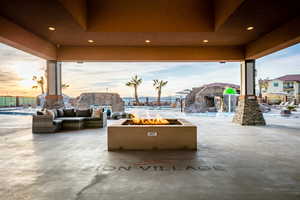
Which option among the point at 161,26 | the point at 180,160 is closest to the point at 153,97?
the point at 161,26

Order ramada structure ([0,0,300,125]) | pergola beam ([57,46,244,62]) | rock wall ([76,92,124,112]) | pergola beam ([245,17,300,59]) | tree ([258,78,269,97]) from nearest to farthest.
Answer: ramada structure ([0,0,300,125]) → pergola beam ([245,17,300,59]) → pergola beam ([57,46,244,62]) → rock wall ([76,92,124,112]) → tree ([258,78,269,97])

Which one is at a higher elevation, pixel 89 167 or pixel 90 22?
pixel 90 22

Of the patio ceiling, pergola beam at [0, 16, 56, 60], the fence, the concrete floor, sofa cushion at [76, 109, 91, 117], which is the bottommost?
the concrete floor

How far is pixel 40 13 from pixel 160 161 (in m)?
4.74

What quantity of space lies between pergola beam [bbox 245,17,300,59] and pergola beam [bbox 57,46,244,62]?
1075 millimetres

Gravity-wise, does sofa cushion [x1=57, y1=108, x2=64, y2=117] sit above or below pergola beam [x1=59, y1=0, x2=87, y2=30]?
below

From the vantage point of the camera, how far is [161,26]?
5789 millimetres

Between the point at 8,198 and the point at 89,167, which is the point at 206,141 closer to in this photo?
the point at 89,167

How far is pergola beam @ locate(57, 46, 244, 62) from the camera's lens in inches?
317

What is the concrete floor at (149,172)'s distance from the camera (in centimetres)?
243

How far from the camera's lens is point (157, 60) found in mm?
8133

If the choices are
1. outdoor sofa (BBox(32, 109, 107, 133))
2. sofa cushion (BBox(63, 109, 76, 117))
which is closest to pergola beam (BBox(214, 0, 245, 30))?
outdoor sofa (BBox(32, 109, 107, 133))

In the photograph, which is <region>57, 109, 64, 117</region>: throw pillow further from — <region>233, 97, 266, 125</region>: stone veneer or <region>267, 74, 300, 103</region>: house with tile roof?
<region>267, 74, 300, 103</region>: house with tile roof

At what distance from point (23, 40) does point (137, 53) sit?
13.6 ft
